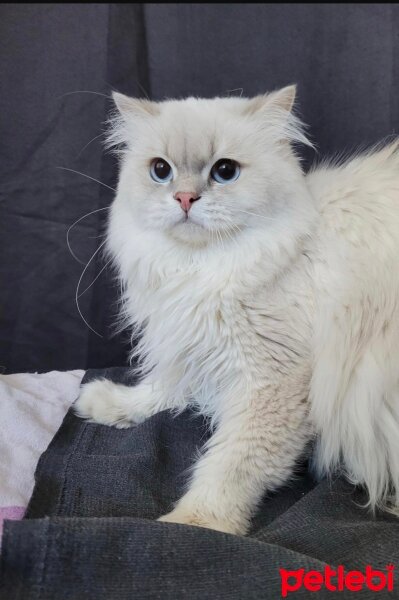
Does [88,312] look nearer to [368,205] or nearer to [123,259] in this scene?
[123,259]

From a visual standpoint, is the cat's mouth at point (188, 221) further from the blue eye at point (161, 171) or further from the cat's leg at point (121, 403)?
the cat's leg at point (121, 403)

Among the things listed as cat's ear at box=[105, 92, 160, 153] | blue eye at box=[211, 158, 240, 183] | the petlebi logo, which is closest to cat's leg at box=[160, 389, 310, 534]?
the petlebi logo

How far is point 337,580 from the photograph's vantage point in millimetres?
794

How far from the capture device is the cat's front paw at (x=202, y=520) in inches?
37.0

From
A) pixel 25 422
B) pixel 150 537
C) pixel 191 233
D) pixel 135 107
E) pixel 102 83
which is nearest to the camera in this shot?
pixel 150 537

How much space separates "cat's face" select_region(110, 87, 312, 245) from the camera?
1034mm

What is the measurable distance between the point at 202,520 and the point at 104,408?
51 cm

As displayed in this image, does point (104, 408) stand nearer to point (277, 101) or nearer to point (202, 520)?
point (202, 520)

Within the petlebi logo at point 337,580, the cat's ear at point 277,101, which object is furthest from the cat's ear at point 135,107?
the petlebi logo at point 337,580

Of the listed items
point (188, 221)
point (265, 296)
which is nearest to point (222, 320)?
point (265, 296)

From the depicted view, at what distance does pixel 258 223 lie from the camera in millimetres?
1068

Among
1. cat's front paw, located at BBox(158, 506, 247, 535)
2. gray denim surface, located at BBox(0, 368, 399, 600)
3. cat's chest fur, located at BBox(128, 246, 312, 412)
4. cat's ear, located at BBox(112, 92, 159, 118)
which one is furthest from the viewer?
cat's ear, located at BBox(112, 92, 159, 118)

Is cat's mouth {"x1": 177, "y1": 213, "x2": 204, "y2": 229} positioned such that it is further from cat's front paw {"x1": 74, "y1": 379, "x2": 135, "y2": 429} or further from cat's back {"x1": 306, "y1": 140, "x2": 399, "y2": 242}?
cat's front paw {"x1": 74, "y1": 379, "x2": 135, "y2": 429}

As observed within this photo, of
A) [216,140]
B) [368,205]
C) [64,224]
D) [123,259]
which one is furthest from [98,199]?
[368,205]
